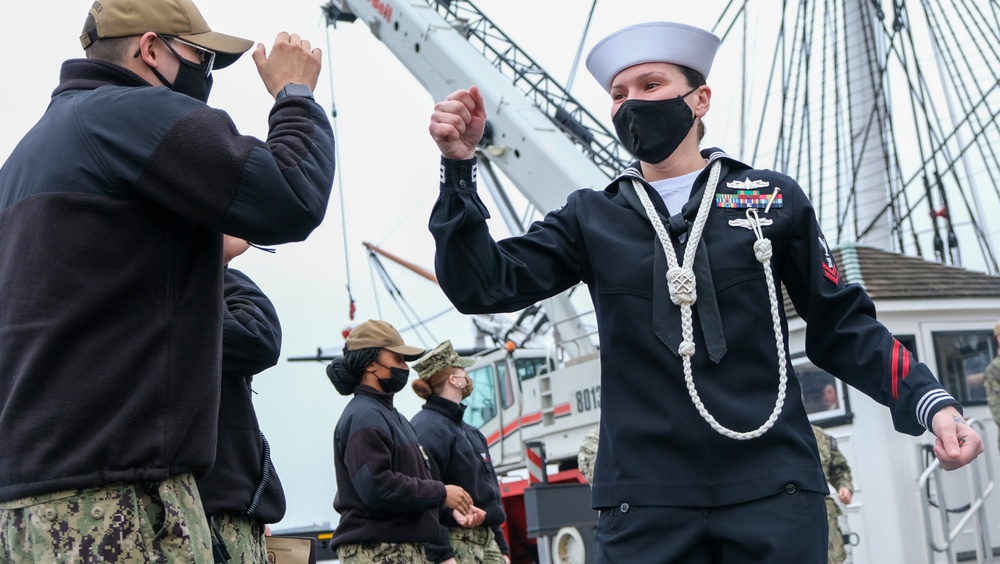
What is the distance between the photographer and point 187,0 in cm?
257

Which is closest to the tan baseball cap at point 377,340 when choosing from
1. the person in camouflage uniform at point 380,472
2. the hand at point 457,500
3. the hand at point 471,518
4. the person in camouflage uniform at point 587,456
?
the person in camouflage uniform at point 380,472

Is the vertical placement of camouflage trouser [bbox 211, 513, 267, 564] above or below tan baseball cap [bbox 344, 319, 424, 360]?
below

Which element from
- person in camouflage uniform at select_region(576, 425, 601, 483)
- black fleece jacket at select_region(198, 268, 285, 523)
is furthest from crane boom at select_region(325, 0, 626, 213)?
black fleece jacket at select_region(198, 268, 285, 523)

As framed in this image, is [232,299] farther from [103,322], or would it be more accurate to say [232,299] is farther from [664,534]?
[664,534]

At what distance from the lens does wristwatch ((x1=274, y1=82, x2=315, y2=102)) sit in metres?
2.54

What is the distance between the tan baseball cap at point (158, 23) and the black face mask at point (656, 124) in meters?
0.87

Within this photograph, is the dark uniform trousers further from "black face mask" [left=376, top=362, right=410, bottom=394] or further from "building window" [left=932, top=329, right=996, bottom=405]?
"building window" [left=932, top=329, right=996, bottom=405]

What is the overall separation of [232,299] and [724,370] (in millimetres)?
1753

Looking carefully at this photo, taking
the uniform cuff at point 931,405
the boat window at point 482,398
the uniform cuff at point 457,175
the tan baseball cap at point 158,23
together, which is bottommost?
the uniform cuff at point 931,405

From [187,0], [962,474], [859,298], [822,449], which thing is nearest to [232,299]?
[187,0]

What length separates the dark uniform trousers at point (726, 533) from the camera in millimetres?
2256

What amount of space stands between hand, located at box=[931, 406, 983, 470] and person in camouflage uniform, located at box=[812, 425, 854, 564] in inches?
206

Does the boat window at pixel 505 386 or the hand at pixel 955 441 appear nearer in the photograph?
the hand at pixel 955 441

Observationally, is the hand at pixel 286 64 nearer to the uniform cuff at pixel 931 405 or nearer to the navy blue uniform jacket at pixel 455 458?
the uniform cuff at pixel 931 405
